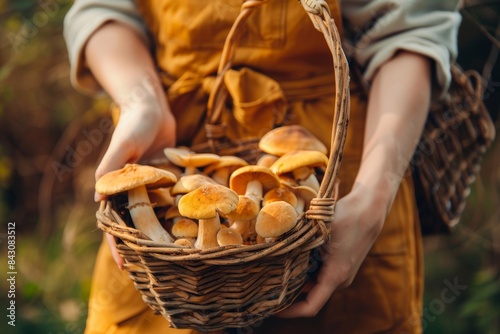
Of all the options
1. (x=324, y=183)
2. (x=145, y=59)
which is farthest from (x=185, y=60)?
(x=324, y=183)

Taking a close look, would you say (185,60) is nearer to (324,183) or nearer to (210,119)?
(210,119)

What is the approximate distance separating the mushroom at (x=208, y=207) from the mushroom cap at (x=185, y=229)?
21 millimetres

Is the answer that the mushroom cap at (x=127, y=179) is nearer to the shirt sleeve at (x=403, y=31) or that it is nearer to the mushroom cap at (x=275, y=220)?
the mushroom cap at (x=275, y=220)

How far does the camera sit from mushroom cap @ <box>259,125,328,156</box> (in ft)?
4.05

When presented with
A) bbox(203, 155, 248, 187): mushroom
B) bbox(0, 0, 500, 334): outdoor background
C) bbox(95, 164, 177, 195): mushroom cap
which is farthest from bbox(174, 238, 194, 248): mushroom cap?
bbox(0, 0, 500, 334): outdoor background

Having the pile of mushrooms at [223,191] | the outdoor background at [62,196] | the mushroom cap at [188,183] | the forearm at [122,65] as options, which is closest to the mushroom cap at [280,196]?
the pile of mushrooms at [223,191]

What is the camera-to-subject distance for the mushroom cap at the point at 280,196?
1.15m

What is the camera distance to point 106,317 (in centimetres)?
128

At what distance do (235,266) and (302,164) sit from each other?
0.84 feet

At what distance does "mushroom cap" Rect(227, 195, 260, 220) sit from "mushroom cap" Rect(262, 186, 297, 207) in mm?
68

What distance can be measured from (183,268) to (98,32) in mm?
672

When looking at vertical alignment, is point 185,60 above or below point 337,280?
above

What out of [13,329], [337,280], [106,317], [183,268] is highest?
[183,268]

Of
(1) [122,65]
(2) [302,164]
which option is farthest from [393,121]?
(1) [122,65]
